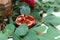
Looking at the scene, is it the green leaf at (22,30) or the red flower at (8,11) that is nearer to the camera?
the green leaf at (22,30)

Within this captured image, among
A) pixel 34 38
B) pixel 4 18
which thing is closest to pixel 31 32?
pixel 34 38

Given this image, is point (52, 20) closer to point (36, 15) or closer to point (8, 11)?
point (36, 15)

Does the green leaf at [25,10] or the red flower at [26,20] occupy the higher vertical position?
the green leaf at [25,10]

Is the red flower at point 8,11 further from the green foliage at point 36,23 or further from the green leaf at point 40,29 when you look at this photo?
the green leaf at point 40,29

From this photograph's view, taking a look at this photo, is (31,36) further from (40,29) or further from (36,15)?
(36,15)

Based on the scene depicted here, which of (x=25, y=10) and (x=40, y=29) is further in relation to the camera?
(x=25, y=10)

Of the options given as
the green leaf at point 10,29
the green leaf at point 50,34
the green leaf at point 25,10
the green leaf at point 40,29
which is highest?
the green leaf at point 25,10

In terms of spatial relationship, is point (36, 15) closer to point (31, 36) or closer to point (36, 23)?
point (36, 23)

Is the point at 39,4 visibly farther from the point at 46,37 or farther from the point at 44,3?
the point at 46,37

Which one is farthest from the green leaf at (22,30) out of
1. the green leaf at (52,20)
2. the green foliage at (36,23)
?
the green leaf at (52,20)

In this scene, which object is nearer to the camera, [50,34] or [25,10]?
[50,34]

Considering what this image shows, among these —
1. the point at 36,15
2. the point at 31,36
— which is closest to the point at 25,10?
the point at 36,15
